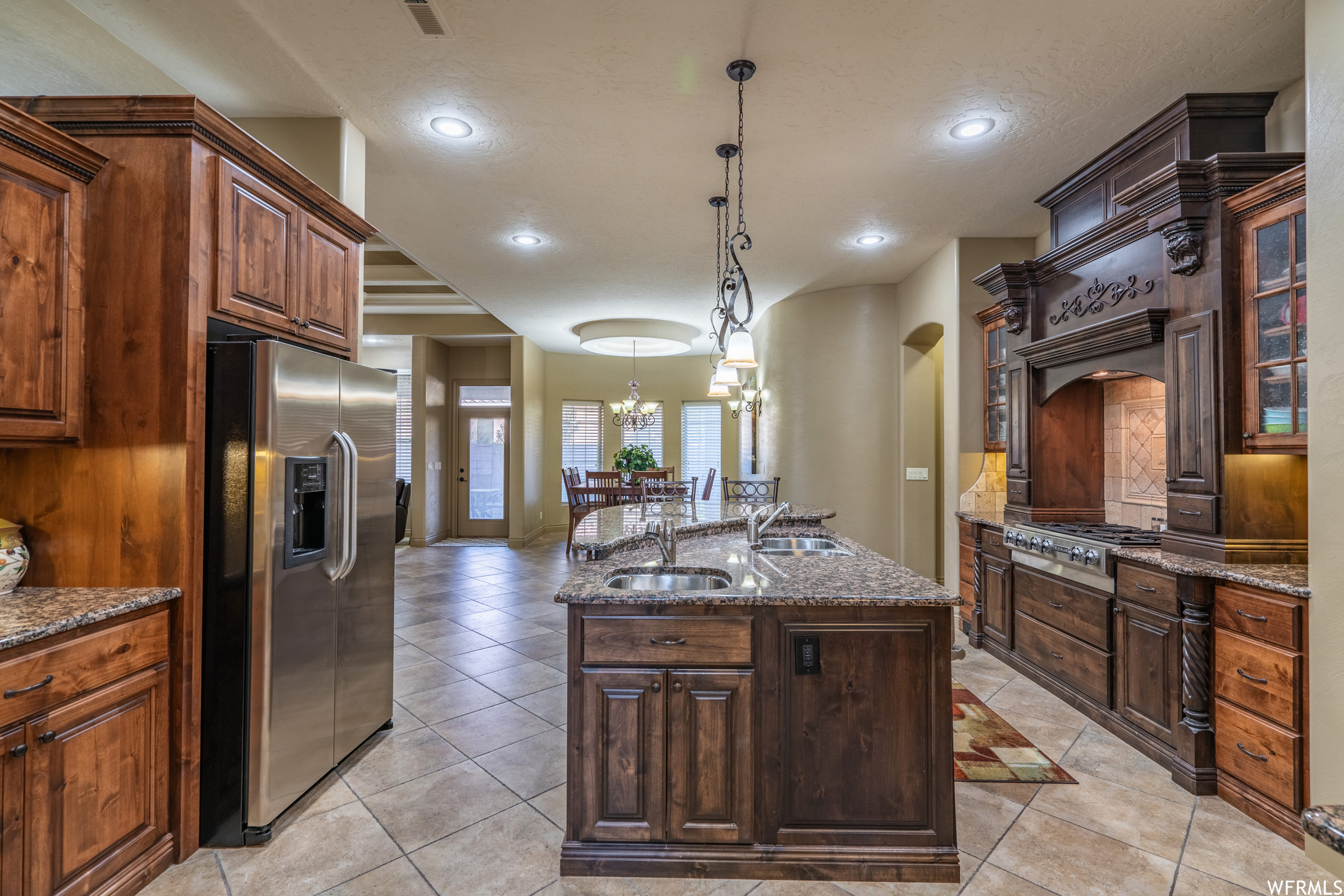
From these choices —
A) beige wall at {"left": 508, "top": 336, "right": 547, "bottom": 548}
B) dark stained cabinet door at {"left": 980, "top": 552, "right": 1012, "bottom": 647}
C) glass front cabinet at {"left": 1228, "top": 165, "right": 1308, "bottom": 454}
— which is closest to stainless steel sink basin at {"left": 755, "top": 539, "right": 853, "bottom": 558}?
dark stained cabinet door at {"left": 980, "top": 552, "right": 1012, "bottom": 647}

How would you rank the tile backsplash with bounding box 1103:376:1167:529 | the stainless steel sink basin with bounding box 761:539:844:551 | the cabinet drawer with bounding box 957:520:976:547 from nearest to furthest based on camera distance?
the stainless steel sink basin with bounding box 761:539:844:551 → the tile backsplash with bounding box 1103:376:1167:529 → the cabinet drawer with bounding box 957:520:976:547

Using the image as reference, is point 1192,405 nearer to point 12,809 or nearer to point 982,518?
point 982,518

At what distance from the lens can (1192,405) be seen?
8.73 feet

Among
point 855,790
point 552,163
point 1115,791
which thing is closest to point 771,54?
point 552,163

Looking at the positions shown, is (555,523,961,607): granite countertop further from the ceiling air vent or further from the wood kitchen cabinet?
the ceiling air vent

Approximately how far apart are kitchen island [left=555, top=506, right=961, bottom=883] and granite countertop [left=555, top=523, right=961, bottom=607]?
1 centimetres

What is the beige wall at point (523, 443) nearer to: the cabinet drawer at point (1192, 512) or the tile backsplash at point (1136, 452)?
the tile backsplash at point (1136, 452)

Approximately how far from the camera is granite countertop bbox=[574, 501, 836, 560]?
9.03 feet

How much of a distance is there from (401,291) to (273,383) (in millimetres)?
5591

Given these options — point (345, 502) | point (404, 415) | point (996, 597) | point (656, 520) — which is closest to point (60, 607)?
point (345, 502)

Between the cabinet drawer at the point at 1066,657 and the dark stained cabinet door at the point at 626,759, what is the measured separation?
2327 mm

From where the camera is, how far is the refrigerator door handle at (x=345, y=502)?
7.92ft

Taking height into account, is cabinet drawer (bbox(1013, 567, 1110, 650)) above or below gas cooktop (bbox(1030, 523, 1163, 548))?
below

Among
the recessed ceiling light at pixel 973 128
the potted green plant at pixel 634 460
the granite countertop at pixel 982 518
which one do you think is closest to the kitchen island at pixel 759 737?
the granite countertop at pixel 982 518
